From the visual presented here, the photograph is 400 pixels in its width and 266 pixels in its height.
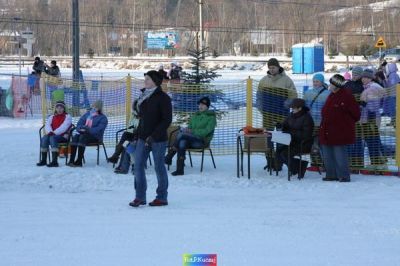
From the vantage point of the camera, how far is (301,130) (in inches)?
443

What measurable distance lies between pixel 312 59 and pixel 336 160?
3966cm

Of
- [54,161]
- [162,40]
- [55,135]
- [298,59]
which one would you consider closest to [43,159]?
[54,161]

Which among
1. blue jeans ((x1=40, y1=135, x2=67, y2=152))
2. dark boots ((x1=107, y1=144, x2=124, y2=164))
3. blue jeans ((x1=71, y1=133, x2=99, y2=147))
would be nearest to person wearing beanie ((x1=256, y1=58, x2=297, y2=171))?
dark boots ((x1=107, y1=144, x2=124, y2=164))

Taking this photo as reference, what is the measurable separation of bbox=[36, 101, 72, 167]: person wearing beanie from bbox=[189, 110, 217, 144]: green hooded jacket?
216cm

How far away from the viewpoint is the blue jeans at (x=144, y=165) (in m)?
8.95

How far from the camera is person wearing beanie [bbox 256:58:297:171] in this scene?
12.3m

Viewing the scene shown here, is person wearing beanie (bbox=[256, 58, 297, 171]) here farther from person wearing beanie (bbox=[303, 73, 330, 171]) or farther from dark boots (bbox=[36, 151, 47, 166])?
dark boots (bbox=[36, 151, 47, 166])

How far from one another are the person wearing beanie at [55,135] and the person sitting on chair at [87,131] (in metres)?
0.19

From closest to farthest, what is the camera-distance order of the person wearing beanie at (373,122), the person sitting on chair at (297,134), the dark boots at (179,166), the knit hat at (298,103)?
the person sitting on chair at (297,134), the knit hat at (298,103), the dark boots at (179,166), the person wearing beanie at (373,122)

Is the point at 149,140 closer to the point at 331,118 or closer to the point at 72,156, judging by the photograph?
the point at 331,118

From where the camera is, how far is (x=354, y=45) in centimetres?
8219

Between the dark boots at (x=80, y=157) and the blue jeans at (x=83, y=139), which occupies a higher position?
the blue jeans at (x=83, y=139)

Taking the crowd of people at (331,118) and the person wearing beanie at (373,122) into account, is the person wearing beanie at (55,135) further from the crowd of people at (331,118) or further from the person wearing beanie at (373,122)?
the person wearing beanie at (373,122)

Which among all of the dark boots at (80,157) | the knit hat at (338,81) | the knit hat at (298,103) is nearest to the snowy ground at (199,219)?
the dark boots at (80,157)
